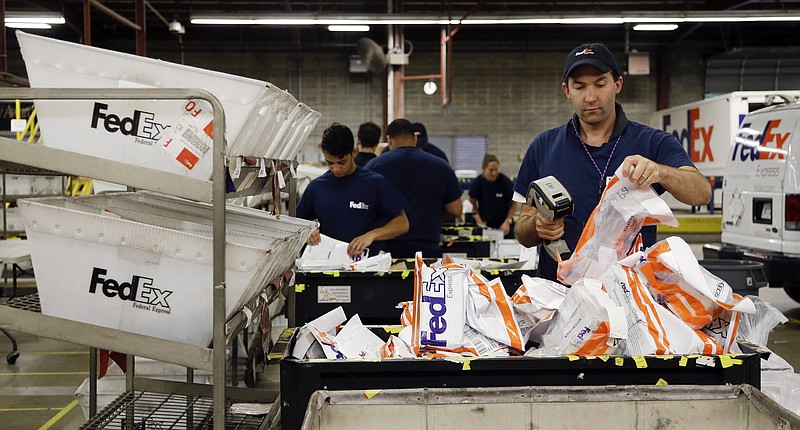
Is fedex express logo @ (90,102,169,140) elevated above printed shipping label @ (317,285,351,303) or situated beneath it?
elevated above

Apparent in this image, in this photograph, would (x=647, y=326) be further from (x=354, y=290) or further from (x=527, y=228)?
(x=354, y=290)

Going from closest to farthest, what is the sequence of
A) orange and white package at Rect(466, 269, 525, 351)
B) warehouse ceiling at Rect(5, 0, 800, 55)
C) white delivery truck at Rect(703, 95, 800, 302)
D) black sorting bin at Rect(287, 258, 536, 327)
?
1. orange and white package at Rect(466, 269, 525, 351)
2. black sorting bin at Rect(287, 258, 536, 327)
3. white delivery truck at Rect(703, 95, 800, 302)
4. warehouse ceiling at Rect(5, 0, 800, 55)

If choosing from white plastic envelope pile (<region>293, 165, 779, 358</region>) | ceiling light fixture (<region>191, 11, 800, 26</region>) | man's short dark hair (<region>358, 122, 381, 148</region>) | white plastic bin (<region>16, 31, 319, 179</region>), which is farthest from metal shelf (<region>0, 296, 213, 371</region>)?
ceiling light fixture (<region>191, 11, 800, 26</region>)

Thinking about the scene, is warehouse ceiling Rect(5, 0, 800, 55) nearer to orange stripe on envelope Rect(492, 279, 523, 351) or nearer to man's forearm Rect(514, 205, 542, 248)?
man's forearm Rect(514, 205, 542, 248)

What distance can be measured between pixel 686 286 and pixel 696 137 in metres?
13.0

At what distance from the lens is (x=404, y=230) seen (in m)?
4.25

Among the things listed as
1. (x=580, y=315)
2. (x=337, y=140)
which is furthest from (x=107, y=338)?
(x=337, y=140)

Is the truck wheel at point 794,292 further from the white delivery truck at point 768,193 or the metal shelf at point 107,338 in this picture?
the metal shelf at point 107,338

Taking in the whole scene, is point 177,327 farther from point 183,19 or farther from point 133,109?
point 183,19

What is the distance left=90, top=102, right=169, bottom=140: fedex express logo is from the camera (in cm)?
204

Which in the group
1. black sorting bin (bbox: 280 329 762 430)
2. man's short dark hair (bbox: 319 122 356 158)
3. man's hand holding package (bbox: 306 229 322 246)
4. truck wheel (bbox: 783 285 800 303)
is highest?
man's short dark hair (bbox: 319 122 356 158)

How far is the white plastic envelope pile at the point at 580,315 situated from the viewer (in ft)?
5.83

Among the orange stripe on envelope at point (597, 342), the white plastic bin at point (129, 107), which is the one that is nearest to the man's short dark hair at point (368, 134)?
the white plastic bin at point (129, 107)

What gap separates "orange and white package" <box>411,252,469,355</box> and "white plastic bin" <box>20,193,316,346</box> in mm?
409
